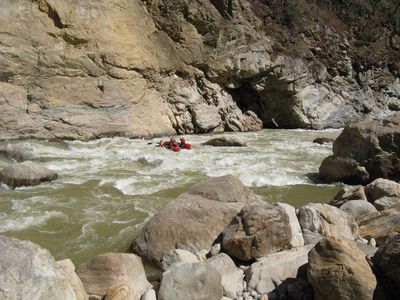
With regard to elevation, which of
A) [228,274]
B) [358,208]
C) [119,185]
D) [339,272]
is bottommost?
[119,185]

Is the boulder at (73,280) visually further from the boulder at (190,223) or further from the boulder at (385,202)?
the boulder at (385,202)

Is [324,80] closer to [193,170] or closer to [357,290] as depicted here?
[193,170]

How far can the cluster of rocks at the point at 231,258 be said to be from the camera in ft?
14.7

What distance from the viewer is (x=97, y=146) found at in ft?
55.3

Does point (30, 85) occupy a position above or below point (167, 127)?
above

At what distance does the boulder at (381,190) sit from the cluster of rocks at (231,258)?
1.06 metres

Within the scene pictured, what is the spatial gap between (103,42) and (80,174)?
397 inches

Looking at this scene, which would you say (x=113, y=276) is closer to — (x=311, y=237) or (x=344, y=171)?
(x=311, y=237)

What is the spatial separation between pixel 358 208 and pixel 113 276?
462 centimetres

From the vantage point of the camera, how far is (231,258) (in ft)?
19.6

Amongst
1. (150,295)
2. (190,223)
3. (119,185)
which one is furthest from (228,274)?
(119,185)

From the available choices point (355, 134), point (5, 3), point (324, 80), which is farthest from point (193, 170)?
point (324, 80)

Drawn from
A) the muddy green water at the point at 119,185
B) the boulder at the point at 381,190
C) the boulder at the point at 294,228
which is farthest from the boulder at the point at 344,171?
the boulder at the point at 294,228

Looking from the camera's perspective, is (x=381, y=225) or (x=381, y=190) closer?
(x=381, y=225)
